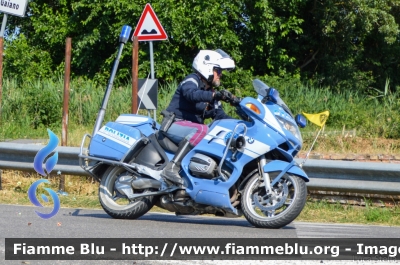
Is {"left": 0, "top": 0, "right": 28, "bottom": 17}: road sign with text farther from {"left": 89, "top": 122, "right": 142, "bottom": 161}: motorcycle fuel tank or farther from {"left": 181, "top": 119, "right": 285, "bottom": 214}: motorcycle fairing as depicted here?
{"left": 181, "top": 119, "right": 285, "bottom": 214}: motorcycle fairing

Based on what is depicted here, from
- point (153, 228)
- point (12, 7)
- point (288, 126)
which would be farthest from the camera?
point (12, 7)

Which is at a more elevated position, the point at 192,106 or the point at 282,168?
the point at 192,106

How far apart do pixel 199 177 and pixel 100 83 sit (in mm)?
16605

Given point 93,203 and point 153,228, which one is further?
point 93,203

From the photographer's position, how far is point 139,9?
2253cm

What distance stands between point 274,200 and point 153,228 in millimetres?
1094

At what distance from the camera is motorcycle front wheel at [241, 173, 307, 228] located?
7.36m

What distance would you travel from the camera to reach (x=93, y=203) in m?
10.1

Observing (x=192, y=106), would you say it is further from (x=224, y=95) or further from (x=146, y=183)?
(x=146, y=183)

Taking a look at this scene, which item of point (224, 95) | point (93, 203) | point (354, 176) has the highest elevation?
point (224, 95)

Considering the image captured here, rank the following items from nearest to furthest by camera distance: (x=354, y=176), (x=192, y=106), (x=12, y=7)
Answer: (x=192, y=106) → (x=354, y=176) → (x=12, y=7)

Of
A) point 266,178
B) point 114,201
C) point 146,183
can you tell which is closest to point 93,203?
point 114,201

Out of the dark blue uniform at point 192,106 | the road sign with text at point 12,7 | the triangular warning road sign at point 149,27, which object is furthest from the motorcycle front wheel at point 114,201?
the triangular warning road sign at point 149,27

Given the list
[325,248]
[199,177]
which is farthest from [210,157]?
[325,248]
